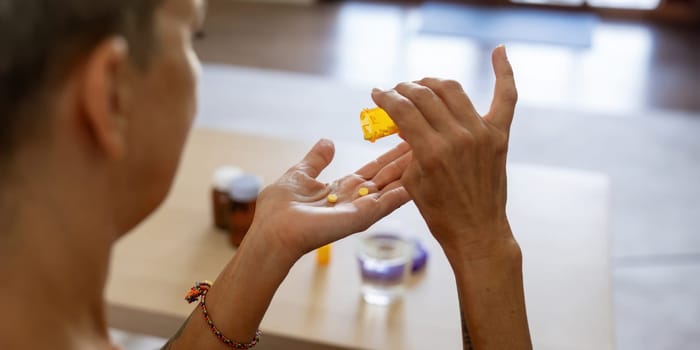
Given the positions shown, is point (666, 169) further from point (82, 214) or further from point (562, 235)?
point (82, 214)

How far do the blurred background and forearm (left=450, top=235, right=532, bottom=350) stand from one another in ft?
4.61

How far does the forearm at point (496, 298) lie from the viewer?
32.4 inches

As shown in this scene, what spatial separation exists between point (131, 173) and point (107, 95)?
90mm

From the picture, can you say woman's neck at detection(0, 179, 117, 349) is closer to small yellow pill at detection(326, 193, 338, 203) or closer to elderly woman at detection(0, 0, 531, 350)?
elderly woman at detection(0, 0, 531, 350)

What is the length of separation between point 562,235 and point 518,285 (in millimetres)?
731

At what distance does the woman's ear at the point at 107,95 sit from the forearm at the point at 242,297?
1.13 ft

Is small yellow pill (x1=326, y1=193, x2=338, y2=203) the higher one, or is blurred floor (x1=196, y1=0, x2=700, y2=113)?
small yellow pill (x1=326, y1=193, x2=338, y2=203)

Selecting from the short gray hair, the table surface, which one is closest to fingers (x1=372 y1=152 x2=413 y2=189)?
the table surface

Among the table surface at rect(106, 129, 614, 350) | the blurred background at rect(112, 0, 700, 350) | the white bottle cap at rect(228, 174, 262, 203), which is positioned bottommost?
the blurred background at rect(112, 0, 700, 350)

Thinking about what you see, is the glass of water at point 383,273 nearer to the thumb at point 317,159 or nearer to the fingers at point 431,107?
the thumb at point 317,159

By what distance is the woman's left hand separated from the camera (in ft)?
2.87

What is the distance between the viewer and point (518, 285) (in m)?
0.84

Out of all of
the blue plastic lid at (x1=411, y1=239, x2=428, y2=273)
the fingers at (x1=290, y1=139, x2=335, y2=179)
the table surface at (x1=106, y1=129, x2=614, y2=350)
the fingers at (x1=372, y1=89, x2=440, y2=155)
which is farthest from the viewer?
the blue plastic lid at (x1=411, y1=239, x2=428, y2=273)

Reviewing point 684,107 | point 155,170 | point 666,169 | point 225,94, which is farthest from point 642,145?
point 155,170
